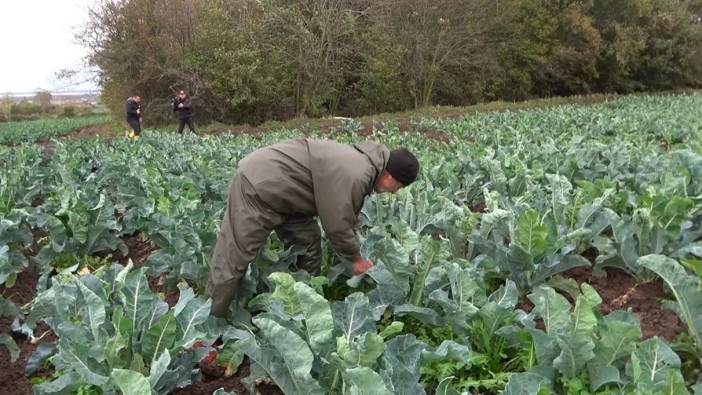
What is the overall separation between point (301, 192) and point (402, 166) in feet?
2.16

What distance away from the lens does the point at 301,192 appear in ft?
12.5

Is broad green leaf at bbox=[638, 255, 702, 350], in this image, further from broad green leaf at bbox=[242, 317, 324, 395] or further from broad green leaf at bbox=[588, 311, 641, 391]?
broad green leaf at bbox=[242, 317, 324, 395]

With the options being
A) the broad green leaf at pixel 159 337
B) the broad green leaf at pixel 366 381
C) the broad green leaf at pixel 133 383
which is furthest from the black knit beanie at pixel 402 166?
the broad green leaf at pixel 133 383

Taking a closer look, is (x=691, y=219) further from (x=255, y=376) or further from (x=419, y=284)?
(x=255, y=376)

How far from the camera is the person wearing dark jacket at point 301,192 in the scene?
141 inches

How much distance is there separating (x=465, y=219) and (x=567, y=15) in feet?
114

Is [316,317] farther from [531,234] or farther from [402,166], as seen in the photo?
[531,234]

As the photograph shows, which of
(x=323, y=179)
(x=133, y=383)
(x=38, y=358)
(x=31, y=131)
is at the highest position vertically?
(x=323, y=179)

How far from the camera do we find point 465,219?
14.9 feet

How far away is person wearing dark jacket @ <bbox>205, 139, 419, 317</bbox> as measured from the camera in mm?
3594

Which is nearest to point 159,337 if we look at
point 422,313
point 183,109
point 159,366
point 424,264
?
point 159,366

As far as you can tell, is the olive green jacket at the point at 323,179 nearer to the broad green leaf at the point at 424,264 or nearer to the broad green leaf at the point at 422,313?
the broad green leaf at the point at 424,264

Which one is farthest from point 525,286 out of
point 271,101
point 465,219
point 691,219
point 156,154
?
point 271,101

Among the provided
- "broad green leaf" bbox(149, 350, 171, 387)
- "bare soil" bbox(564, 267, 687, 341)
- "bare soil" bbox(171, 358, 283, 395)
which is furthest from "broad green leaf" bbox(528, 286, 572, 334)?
"broad green leaf" bbox(149, 350, 171, 387)
